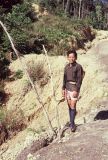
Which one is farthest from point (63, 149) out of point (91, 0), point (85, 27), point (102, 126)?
point (91, 0)

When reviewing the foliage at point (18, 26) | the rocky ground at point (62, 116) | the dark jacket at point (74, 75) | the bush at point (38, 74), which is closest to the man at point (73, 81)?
the dark jacket at point (74, 75)

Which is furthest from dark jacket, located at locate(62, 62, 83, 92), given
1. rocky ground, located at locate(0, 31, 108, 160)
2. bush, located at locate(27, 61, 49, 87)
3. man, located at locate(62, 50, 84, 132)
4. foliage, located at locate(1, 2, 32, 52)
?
foliage, located at locate(1, 2, 32, 52)

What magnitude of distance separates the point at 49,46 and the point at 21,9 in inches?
173

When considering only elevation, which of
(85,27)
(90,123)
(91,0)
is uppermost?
(90,123)

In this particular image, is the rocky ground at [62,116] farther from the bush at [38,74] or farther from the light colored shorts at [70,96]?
the light colored shorts at [70,96]

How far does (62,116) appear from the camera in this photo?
46.2 feet

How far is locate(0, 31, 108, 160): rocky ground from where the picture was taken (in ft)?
29.5

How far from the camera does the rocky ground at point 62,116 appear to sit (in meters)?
8.99

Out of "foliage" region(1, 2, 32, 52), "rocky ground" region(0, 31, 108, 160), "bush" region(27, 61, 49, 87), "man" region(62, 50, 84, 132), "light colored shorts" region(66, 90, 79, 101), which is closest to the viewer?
"rocky ground" region(0, 31, 108, 160)

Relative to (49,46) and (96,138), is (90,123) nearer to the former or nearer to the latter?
(96,138)

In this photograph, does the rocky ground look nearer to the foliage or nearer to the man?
the man

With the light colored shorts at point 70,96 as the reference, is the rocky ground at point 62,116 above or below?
below

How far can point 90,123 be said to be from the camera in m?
10.9

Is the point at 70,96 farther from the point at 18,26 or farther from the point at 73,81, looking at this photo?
the point at 18,26
